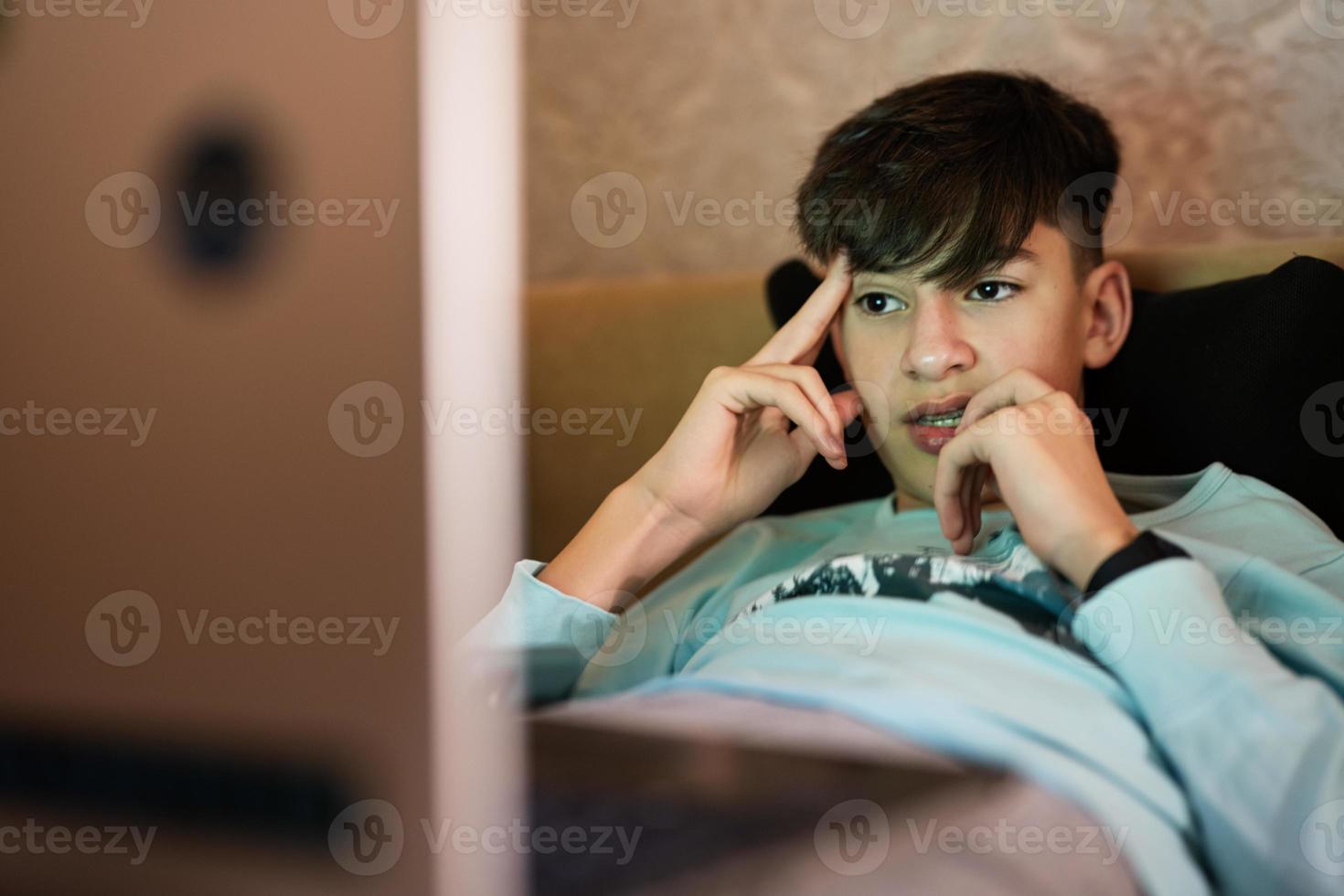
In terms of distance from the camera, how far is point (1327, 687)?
1.88 ft

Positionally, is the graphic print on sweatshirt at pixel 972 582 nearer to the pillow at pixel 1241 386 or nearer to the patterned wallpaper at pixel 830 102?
the pillow at pixel 1241 386

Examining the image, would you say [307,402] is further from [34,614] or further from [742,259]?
[742,259]

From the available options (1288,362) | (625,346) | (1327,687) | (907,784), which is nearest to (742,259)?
(625,346)

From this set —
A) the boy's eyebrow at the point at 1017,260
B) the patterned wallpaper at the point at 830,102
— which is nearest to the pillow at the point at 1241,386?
the boy's eyebrow at the point at 1017,260

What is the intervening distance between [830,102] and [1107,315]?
488 millimetres

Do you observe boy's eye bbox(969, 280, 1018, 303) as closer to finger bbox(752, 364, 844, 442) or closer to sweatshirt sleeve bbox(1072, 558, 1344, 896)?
finger bbox(752, 364, 844, 442)

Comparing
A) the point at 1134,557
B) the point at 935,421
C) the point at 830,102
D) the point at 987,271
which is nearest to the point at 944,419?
the point at 935,421

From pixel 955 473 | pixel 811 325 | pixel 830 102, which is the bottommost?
pixel 955 473

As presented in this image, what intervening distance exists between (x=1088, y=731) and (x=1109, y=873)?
0.26 ft

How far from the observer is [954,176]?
0.80m

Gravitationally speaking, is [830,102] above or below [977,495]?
above

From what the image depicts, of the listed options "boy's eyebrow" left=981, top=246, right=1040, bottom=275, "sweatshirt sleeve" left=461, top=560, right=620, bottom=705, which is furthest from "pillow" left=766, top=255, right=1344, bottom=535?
"sweatshirt sleeve" left=461, top=560, right=620, bottom=705

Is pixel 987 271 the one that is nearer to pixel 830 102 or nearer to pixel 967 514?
pixel 967 514

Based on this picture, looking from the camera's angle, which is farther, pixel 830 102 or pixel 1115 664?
pixel 830 102
